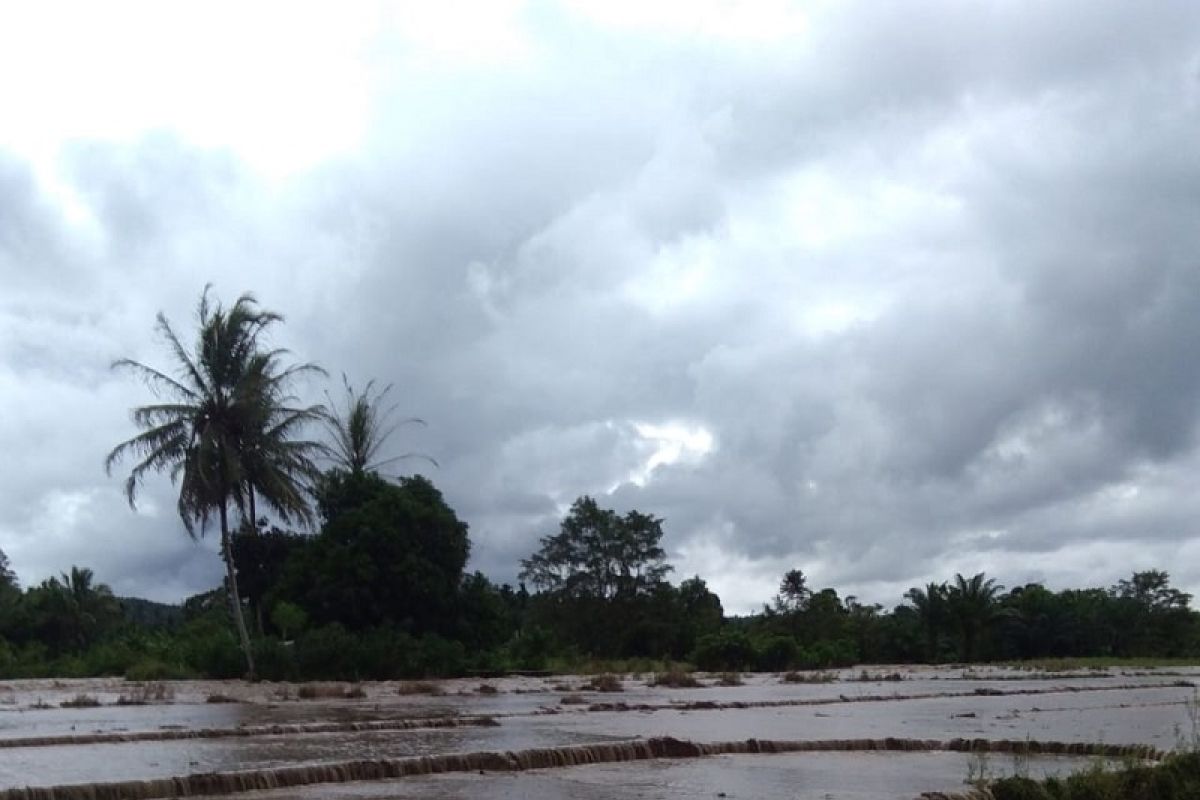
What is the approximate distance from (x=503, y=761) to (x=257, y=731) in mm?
4891

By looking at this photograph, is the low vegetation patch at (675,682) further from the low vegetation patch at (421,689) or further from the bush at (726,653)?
the bush at (726,653)

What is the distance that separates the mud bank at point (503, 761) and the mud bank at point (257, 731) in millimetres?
4330

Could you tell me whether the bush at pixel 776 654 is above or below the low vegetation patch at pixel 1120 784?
above

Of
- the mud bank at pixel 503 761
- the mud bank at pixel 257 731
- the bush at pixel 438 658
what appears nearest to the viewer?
the mud bank at pixel 503 761

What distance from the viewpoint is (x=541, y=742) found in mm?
15625

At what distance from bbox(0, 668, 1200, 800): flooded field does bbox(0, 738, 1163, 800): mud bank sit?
0.02 m

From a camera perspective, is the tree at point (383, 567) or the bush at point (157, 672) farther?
the tree at point (383, 567)

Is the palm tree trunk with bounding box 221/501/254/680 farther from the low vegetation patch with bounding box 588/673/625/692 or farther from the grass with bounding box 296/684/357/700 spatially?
the low vegetation patch with bounding box 588/673/625/692

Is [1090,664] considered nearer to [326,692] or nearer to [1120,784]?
[326,692]

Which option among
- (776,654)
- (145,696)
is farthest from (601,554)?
(145,696)

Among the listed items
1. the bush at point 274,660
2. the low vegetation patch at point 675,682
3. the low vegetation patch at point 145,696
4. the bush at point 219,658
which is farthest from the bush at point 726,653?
the low vegetation patch at point 145,696

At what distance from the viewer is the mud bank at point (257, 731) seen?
49.3 feet

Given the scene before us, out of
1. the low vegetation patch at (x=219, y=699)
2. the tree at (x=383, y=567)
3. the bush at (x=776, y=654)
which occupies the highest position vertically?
the tree at (x=383, y=567)

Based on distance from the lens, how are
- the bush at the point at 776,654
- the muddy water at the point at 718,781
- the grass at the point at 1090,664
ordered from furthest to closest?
the bush at the point at 776,654
the grass at the point at 1090,664
the muddy water at the point at 718,781
